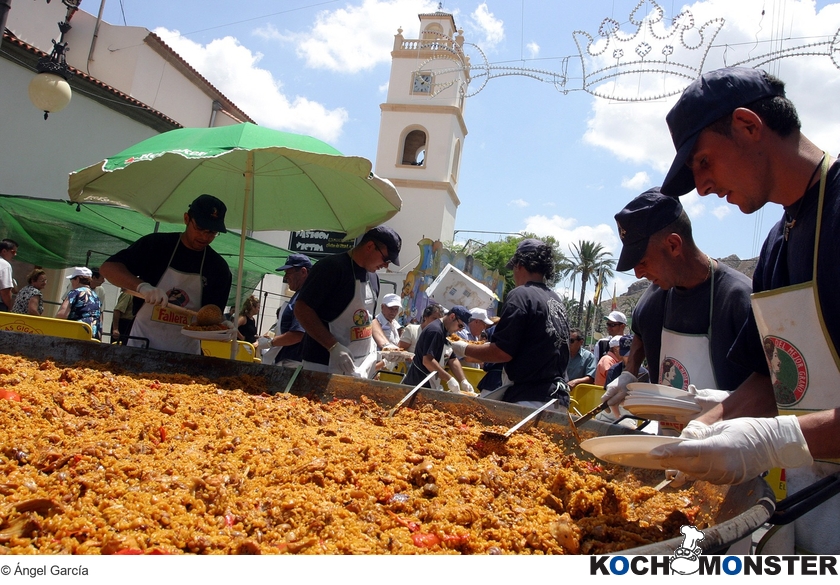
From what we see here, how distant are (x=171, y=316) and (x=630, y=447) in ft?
9.64

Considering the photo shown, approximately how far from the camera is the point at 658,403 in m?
1.90

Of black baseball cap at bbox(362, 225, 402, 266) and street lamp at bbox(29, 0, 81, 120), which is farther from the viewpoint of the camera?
street lamp at bbox(29, 0, 81, 120)

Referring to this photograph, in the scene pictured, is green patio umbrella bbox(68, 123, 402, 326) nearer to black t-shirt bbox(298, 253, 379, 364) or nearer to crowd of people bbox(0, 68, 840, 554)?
crowd of people bbox(0, 68, 840, 554)

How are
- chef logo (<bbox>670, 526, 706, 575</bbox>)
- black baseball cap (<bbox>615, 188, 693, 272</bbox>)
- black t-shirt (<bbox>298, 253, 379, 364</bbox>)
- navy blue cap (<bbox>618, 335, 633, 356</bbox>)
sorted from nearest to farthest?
chef logo (<bbox>670, 526, 706, 575</bbox>), black baseball cap (<bbox>615, 188, 693, 272</bbox>), black t-shirt (<bbox>298, 253, 379, 364</bbox>), navy blue cap (<bbox>618, 335, 633, 356</bbox>)

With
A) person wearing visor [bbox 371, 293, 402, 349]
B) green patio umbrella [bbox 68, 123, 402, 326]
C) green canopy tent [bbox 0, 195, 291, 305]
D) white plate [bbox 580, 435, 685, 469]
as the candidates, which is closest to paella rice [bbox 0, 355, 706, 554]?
white plate [bbox 580, 435, 685, 469]

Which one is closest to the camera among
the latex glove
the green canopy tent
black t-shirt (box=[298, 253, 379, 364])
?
the latex glove

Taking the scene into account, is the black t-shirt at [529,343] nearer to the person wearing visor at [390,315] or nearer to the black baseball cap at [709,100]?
the black baseball cap at [709,100]

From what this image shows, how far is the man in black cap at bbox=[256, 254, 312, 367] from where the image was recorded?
15.3 ft

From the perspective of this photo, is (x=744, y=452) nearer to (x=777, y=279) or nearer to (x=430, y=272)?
(x=777, y=279)

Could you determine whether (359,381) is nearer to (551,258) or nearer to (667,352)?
(667,352)

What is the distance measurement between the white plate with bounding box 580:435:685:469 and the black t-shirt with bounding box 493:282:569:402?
7.06 feet

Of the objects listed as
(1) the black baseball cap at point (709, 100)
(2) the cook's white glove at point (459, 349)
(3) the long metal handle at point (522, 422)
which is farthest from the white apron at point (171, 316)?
(1) the black baseball cap at point (709, 100)

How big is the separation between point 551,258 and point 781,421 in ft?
8.92

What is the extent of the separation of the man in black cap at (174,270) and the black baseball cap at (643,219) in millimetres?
2381
